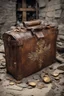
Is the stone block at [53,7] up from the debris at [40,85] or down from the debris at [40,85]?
up

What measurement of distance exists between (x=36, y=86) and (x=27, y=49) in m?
0.71

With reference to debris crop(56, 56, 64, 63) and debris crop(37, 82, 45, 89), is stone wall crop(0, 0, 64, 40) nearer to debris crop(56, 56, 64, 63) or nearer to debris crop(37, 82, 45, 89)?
debris crop(56, 56, 64, 63)

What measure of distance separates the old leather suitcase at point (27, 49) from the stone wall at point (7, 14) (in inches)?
87.3

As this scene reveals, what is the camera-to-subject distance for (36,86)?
3010 mm

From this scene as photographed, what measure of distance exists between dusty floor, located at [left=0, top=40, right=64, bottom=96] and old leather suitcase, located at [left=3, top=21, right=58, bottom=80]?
0.12 metres

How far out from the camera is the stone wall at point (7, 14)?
519cm

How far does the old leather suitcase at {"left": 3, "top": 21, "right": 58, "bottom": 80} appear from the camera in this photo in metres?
3.02

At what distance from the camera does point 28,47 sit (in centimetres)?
312

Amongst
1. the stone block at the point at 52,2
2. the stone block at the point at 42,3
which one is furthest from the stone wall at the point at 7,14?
the stone block at the point at 52,2

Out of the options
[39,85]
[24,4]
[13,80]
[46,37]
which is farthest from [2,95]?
[24,4]

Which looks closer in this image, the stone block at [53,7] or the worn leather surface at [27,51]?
the worn leather surface at [27,51]

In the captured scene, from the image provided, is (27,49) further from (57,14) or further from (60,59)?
(57,14)

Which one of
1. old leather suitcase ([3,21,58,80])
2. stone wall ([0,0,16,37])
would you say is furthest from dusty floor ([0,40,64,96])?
stone wall ([0,0,16,37])

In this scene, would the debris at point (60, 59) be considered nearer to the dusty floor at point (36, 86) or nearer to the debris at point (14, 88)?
the dusty floor at point (36, 86)
